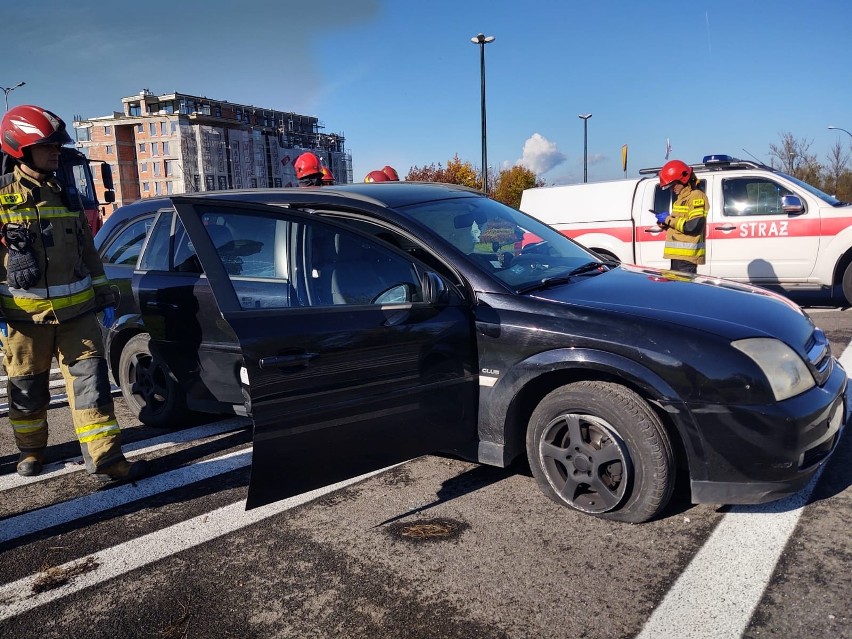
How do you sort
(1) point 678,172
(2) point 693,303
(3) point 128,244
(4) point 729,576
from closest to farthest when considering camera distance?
(4) point 729,576
(2) point 693,303
(3) point 128,244
(1) point 678,172

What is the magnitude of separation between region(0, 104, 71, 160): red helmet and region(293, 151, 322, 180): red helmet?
4.50m

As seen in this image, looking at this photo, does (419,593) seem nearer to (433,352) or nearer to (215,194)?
(433,352)

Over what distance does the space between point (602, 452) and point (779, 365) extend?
853 mm

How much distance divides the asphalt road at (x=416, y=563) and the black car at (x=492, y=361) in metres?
0.29

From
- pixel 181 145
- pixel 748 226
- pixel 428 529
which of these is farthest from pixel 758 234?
pixel 181 145

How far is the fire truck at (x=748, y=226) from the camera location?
8.85 m

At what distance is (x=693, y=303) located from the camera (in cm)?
337

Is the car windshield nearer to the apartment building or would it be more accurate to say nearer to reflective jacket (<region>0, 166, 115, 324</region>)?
reflective jacket (<region>0, 166, 115, 324</region>)

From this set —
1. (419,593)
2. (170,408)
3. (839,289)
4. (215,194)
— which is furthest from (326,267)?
(839,289)

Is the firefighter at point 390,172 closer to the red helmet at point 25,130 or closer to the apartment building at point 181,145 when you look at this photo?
the red helmet at point 25,130

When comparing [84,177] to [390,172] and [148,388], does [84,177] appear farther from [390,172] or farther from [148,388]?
[148,388]

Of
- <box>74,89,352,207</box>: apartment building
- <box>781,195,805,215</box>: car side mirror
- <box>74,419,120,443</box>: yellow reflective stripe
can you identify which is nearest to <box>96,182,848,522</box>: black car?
<box>74,419,120,443</box>: yellow reflective stripe

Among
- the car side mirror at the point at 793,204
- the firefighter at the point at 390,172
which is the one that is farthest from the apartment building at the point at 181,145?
the car side mirror at the point at 793,204

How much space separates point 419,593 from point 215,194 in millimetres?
2819
